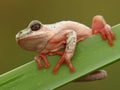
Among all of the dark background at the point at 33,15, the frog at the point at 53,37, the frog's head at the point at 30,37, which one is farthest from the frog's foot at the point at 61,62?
the dark background at the point at 33,15

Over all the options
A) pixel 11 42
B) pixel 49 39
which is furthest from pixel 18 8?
pixel 49 39

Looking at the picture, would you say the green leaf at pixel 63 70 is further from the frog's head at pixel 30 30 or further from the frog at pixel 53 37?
the frog's head at pixel 30 30

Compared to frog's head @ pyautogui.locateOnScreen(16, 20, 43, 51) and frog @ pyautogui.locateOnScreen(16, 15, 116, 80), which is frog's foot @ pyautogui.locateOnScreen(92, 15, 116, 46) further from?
frog's head @ pyautogui.locateOnScreen(16, 20, 43, 51)

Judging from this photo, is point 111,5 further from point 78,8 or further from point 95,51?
point 95,51

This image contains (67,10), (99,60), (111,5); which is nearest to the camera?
(99,60)

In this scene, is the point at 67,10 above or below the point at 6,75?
below

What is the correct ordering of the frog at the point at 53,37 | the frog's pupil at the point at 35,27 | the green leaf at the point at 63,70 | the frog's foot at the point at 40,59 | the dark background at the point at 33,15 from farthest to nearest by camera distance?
1. the dark background at the point at 33,15
2. the frog's pupil at the point at 35,27
3. the frog at the point at 53,37
4. the frog's foot at the point at 40,59
5. the green leaf at the point at 63,70
